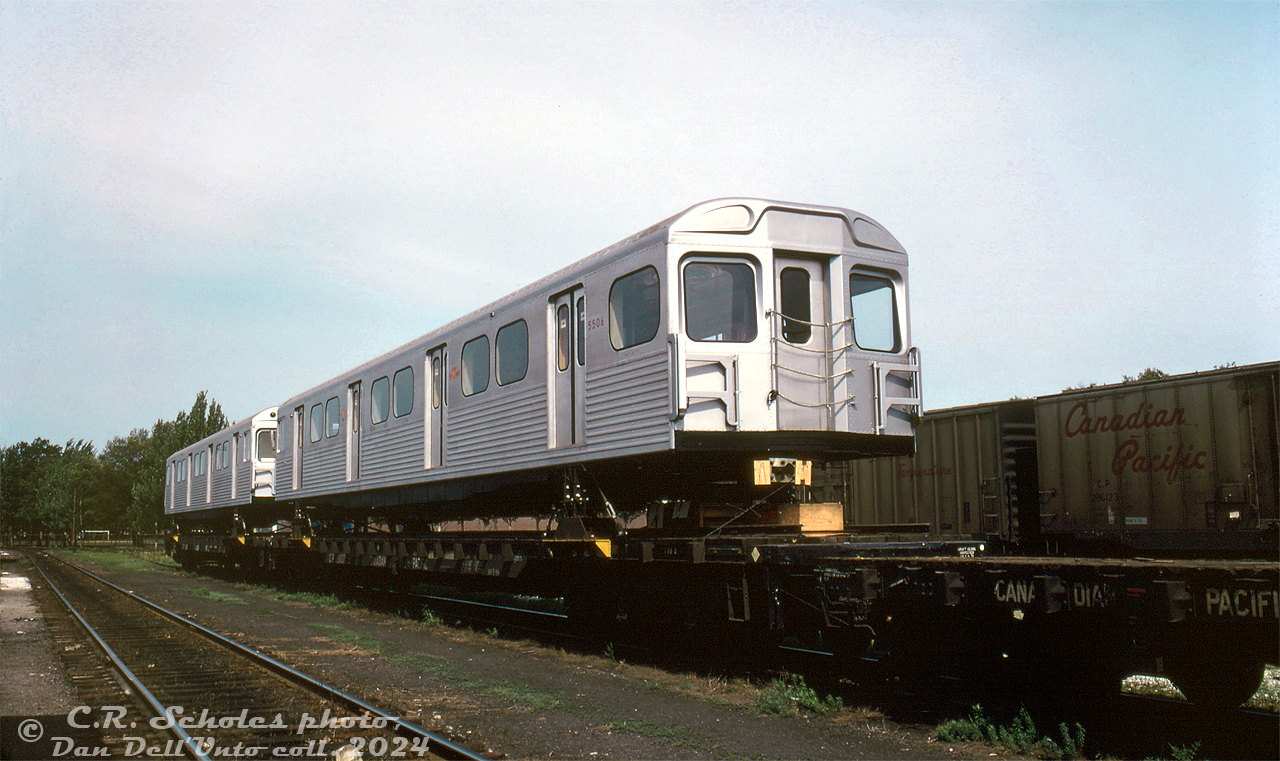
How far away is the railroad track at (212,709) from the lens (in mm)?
6199

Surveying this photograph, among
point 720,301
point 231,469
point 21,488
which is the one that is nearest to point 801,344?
point 720,301

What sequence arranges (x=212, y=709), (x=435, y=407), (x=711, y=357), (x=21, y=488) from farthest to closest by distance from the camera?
(x=21, y=488), (x=435, y=407), (x=711, y=357), (x=212, y=709)

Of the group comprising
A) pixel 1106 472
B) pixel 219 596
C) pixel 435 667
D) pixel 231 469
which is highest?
pixel 231 469

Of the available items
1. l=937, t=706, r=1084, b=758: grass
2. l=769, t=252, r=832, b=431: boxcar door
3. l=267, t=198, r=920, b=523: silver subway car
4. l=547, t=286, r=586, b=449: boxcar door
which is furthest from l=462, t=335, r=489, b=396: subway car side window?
l=937, t=706, r=1084, b=758: grass

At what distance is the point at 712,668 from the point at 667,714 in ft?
5.60

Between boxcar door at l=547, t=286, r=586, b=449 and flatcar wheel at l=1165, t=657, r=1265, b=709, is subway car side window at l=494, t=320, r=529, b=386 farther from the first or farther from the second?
flatcar wheel at l=1165, t=657, r=1265, b=709

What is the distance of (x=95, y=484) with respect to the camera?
76125mm

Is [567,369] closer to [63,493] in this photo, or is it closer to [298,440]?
[298,440]

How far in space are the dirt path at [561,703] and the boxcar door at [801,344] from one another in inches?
91.7

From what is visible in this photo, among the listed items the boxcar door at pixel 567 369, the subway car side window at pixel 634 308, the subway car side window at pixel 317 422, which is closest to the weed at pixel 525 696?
the boxcar door at pixel 567 369

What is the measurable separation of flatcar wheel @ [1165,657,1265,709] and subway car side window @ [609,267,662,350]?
4.53 metres

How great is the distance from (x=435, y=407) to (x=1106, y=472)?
29.9 feet

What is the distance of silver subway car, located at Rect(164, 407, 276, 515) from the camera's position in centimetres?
2252

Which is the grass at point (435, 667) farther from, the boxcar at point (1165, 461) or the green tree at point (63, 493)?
the green tree at point (63, 493)
